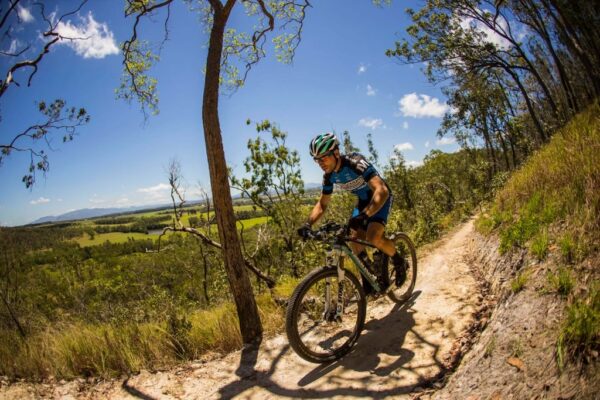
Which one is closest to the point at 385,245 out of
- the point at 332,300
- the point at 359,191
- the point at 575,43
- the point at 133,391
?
the point at 359,191

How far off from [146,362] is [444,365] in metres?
4.53

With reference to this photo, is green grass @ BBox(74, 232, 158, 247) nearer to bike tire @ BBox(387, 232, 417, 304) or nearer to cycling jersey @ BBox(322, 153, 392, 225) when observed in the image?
bike tire @ BBox(387, 232, 417, 304)

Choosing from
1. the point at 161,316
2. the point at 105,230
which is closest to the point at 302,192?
the point at 161,316

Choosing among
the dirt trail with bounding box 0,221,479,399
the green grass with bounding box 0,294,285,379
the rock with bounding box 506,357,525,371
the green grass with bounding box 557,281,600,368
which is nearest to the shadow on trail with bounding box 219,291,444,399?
the dirt trail with bounding box 0,221,479,399

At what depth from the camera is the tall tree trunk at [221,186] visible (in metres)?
5.58

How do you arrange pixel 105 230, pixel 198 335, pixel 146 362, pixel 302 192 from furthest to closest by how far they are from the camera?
pixel 105 230
pixel 302 192
pixel 198 335
pixel 146 362

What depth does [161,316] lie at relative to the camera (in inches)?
262

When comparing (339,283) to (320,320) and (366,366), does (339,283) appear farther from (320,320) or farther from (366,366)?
(320,320)

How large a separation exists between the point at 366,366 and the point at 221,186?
11.5 ft

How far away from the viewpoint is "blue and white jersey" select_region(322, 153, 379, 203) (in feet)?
15.7

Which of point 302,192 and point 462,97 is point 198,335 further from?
point 462,97

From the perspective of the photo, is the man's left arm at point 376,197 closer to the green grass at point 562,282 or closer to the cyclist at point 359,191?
the cyclist at point 359,191

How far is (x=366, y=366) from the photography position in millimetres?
4281

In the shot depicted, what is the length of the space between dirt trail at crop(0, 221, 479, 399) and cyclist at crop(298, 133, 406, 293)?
2.30 ft
